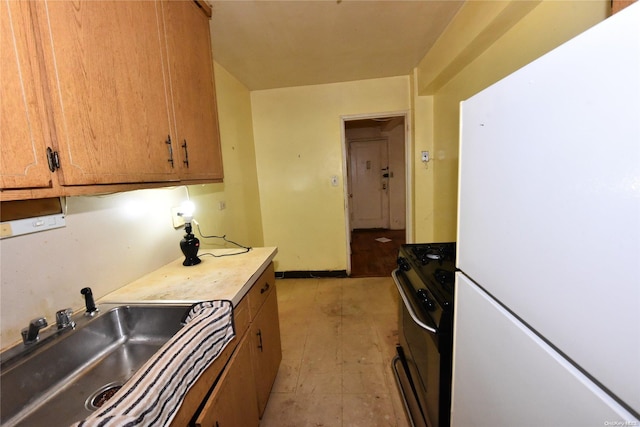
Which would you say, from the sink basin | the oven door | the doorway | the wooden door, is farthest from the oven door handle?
the wooden door

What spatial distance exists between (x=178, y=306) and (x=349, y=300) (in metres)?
2.06

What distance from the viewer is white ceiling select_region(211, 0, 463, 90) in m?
1.68

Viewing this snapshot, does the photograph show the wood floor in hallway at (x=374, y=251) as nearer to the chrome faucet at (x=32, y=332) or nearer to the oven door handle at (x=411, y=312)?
the oven door handle at (x=411, y=312)

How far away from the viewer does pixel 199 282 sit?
50.0 inches

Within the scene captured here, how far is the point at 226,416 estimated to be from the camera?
957 millimetres

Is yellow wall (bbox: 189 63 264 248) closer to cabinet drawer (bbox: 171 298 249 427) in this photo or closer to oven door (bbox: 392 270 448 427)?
cabinet drawer (bbox: 171 298 249 427)

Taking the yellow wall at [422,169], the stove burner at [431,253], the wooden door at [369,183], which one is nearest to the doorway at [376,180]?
the wooden door at [369,183]

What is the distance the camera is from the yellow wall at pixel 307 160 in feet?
10.1

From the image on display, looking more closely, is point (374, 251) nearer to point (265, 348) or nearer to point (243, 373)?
point (265, 348)

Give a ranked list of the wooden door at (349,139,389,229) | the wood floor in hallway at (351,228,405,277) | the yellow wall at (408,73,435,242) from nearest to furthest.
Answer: the yellow wall at (408,73,435,242) → the wood floor in hallway at (351,228,405,277) → the wooden door at (349,139,389,229)

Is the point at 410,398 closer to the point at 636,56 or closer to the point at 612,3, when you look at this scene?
the point at 636,56

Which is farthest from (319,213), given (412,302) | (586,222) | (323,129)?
(586,222)

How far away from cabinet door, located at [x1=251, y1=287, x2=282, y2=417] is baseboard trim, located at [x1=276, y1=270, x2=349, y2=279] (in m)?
1.75

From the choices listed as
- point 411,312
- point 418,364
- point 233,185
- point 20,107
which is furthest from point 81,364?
point 233,185
